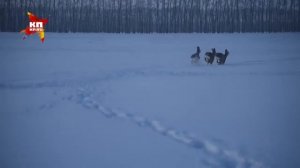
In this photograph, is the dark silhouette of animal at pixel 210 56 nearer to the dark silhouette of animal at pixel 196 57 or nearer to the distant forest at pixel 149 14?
the dark silhouette of animal at pixel 196 57

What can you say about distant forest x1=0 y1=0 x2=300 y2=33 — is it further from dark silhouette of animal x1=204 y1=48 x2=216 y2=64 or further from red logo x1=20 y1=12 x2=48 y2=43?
dark silhouette of animal x1=204 y1=48 x2=216 y2=64

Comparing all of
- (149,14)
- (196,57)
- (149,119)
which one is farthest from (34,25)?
(149,119)

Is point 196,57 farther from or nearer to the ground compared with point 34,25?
nearer to the ground

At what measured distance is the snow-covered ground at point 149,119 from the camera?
2.14 meters

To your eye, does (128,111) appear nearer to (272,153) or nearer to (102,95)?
(102,95)

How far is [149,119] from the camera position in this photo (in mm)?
2951

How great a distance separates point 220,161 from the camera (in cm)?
207

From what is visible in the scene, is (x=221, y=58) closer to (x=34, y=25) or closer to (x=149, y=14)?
(x=149, y=14)

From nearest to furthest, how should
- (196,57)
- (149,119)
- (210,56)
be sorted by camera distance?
(149,119) → (196,57) → (210,56)

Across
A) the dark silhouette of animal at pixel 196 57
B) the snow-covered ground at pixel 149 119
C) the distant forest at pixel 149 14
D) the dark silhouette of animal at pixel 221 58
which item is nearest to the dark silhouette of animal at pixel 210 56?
the dark silhouette of animal at pixel 221 58

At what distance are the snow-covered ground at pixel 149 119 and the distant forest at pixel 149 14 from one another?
1018 centimetres

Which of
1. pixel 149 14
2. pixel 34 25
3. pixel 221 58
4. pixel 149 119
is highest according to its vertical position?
pixel 149 14

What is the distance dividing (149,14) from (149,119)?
1281 cm

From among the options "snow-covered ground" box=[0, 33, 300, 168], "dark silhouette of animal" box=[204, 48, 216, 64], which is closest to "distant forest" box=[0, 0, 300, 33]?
"dark silhouette of animal" box=[204, 48, 216, 64]
